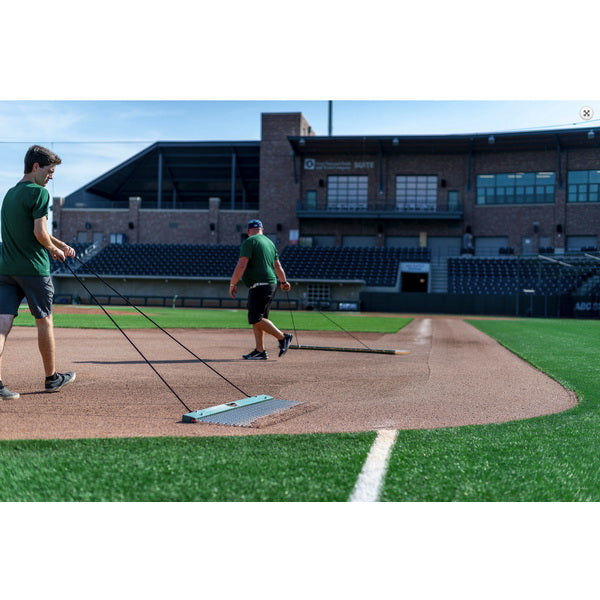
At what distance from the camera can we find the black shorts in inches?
330

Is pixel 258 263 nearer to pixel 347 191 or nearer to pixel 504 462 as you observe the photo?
pixel 504 462

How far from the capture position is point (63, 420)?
14.1 ft

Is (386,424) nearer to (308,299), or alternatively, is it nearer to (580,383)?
(580,383)

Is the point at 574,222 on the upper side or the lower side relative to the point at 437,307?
upper

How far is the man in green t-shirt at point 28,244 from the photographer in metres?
5.02

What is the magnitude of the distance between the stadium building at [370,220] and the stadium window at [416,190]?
8cm

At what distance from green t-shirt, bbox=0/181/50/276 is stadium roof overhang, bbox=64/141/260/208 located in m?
46.6

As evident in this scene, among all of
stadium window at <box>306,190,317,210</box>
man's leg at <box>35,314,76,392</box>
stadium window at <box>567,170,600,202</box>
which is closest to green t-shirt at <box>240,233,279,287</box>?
man's leg at <box>35,314,76,392</box>

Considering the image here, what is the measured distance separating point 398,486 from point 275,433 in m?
1.30

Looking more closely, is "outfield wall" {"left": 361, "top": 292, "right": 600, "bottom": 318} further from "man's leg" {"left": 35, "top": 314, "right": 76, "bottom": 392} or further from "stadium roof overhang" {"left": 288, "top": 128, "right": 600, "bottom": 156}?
"man's leg" {"left": 35, "top": 314, "right": 76, "bottom": 392}

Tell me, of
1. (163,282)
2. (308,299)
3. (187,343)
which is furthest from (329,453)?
(163,282)

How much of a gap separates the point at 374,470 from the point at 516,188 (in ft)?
151

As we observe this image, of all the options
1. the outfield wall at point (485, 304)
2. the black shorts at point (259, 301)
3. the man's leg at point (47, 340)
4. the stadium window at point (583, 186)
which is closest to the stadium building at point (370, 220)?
the stadium window at point (583, 186)

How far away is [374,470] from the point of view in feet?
10.2
